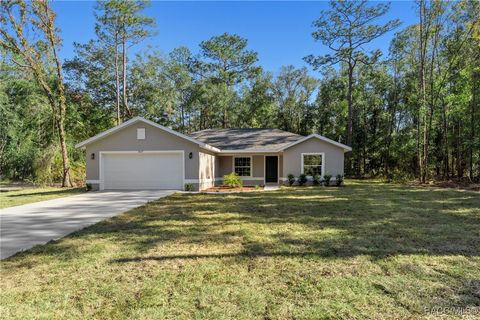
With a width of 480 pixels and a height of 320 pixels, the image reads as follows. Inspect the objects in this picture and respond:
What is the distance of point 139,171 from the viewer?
14.9 m

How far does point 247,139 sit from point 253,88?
13.1 metres

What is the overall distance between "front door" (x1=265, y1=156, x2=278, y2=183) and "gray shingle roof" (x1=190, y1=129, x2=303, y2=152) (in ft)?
3.84

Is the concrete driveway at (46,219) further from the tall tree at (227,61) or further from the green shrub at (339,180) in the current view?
the tall tree at (227,61)

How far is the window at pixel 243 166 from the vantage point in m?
18.9

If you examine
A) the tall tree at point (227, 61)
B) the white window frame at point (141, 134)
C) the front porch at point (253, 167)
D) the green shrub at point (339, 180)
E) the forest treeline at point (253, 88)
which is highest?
the tall tree at point (227, 61)

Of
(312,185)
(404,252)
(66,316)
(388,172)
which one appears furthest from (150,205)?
(388,172)

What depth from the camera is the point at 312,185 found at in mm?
17016

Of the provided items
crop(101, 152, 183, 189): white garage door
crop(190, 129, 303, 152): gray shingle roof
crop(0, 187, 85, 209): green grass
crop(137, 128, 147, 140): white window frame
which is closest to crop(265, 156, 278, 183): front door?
crop(190, 129, 303, 152): gray shingle roof

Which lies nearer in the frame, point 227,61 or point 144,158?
point 144,158

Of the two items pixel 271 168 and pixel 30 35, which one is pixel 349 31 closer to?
pixel 271 168

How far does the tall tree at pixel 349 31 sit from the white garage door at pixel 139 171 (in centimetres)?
1643

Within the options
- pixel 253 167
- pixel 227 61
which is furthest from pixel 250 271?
pixel 227 61

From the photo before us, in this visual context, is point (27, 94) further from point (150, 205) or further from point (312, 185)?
point (312, 185)

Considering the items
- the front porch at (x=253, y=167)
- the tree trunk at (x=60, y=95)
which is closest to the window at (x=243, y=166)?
the front porch at (x=253, y=167)
